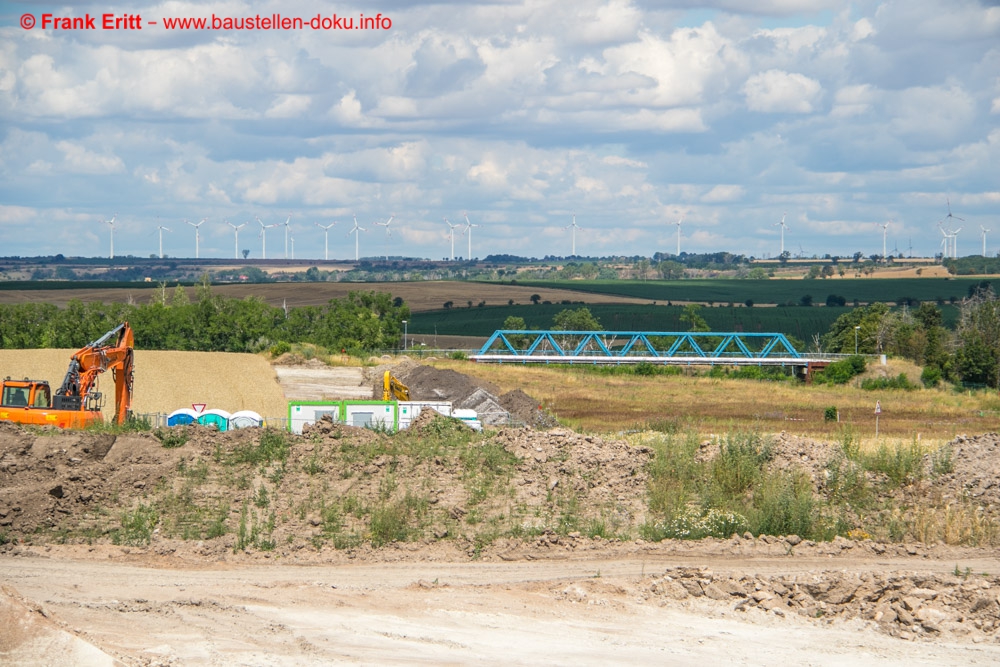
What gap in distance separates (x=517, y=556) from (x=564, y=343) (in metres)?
98.9

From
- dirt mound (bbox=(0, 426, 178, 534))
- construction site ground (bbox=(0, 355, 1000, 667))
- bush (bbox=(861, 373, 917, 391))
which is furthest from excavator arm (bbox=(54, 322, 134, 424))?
bush (bbox=(861, 373, 917, 391))

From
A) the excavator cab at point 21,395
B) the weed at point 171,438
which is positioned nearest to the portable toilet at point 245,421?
the excavator cab at point 21,395

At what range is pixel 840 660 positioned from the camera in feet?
55.8

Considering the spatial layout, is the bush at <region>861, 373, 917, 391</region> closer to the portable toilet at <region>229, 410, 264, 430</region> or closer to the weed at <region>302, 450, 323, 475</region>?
the portable toilet at <region>229, 410, 264, 430</region>

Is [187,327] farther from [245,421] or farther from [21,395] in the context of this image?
[21,395]

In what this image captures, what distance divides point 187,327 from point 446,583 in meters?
85.9

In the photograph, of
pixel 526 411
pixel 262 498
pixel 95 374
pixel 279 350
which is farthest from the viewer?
pixel 279 350

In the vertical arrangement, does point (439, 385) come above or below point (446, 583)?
above

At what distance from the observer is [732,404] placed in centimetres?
6694

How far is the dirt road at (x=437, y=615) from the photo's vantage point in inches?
652

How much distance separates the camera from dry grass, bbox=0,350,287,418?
57.8 metres

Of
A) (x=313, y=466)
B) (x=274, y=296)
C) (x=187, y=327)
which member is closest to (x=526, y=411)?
(x=313, y=466)

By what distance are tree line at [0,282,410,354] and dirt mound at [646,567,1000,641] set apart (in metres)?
75.8

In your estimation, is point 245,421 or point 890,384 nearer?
point 245,421
